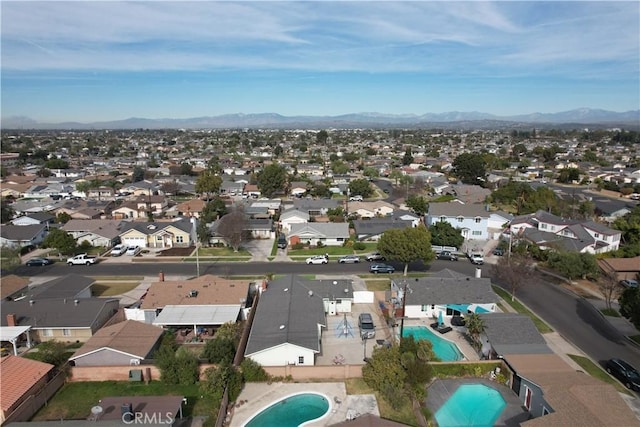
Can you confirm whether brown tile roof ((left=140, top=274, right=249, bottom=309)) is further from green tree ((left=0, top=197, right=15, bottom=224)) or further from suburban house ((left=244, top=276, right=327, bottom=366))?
green tree ((left=0, top=197, right=15, bottom=224))

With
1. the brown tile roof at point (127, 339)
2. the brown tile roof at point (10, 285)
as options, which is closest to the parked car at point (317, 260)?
the brown tile roof at point (127, 339)

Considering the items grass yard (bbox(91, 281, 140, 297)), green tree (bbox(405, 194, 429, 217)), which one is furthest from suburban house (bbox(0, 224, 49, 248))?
green tree (bbox(405, 194, 429, 217))

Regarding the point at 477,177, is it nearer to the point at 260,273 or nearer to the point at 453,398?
the point at 260,273

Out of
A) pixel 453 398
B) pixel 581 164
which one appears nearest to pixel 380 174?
pixel 581 164

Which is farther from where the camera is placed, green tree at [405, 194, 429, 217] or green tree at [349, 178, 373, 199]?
green tree at [349, 178, 373, 199]

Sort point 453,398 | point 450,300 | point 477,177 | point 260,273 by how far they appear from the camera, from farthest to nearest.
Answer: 1. point 477,177
2. point 260,273
3. point 450,300
4. point 453,398

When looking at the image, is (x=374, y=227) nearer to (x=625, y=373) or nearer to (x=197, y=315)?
(x=197, y=315)

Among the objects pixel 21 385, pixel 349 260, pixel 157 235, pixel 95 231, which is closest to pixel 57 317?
pixel 21 385
